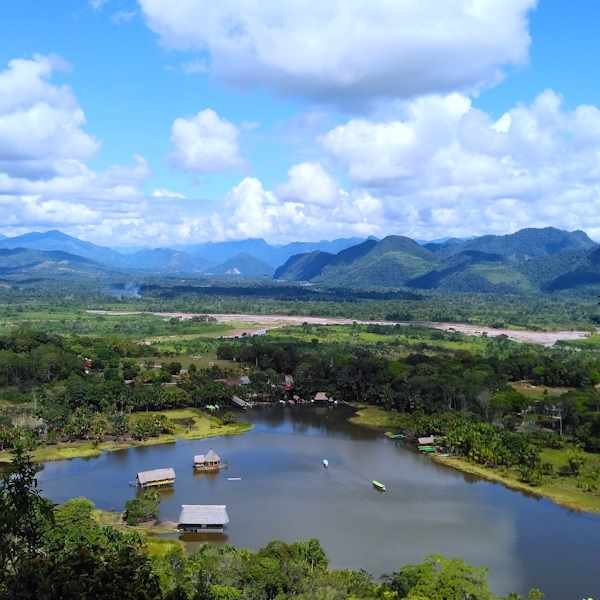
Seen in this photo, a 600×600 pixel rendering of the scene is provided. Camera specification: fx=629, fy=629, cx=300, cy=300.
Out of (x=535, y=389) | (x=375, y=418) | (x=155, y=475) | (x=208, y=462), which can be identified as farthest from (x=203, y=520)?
(x=535, y=389)

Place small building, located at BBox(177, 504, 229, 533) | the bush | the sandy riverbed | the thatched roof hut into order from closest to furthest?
small building, located at BBox(177, 504, 229, 533) < the bush < the thatched roof hut < the sandy riverbed

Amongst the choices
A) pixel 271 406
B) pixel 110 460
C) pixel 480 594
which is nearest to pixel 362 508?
pixel 480 594

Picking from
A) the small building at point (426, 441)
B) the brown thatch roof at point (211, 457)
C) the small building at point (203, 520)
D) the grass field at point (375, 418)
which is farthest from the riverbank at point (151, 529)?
the grass field at point (375, 418)

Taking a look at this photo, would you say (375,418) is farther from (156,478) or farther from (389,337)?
(389,337)

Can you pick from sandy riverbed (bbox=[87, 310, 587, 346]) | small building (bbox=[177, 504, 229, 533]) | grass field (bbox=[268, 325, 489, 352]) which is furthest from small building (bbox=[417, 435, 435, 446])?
sandy riverbed (bbox=[87, 310, 587, 346])

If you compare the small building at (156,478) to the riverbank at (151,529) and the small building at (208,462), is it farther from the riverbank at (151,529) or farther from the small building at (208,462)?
the riverbank at (151,529)

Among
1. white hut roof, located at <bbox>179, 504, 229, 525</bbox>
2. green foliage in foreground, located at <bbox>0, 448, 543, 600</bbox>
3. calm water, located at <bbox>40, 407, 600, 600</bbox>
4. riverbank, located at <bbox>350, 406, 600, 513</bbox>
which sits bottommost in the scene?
calm water, located at <bbox>40, 407, 600, 600</bbox>

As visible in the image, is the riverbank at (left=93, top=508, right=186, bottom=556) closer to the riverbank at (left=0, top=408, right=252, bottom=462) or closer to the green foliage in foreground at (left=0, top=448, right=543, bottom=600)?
the green foliage in foreground at (left=0, top=448, right=543, bottom=600)
